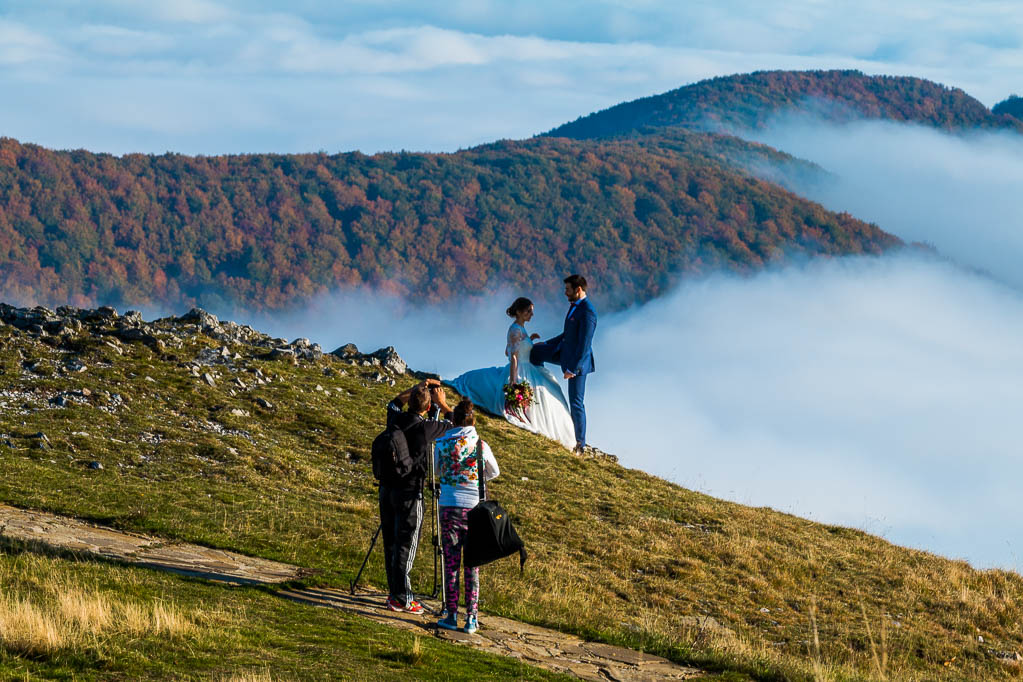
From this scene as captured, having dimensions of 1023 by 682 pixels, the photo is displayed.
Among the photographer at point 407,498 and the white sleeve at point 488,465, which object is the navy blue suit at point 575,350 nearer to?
the photographer at point 407,498

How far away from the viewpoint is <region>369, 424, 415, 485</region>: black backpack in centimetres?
1155

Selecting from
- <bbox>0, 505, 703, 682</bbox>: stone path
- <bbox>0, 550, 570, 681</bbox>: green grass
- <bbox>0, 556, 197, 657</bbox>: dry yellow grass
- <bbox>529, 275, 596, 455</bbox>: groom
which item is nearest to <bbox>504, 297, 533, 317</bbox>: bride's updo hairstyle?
<bbox>529, 275, 596, 455</bbox>: groom

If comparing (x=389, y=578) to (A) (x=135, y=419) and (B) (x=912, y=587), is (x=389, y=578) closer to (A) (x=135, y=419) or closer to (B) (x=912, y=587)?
(A) (x=135, y=419)

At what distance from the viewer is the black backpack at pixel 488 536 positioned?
11.2m

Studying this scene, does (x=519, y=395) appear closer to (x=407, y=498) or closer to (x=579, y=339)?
(x=579, y=339)

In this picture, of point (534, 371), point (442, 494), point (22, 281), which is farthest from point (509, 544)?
point (22, 281)

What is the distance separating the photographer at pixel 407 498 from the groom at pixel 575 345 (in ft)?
33.0

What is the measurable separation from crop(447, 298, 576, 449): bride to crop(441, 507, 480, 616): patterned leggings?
12.6m

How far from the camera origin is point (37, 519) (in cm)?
1386

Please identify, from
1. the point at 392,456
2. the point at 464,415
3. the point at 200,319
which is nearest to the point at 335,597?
the point at 392,456

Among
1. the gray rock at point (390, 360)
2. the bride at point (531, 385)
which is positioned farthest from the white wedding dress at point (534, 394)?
the gray rock at point (390, 360)

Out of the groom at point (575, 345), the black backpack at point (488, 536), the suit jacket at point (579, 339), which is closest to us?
the black backpack at point (488, 536)

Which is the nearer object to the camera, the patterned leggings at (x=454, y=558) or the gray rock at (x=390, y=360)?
the patterned leggings at (x=454, y=558)

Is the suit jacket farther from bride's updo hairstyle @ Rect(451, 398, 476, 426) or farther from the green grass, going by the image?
the green grass
